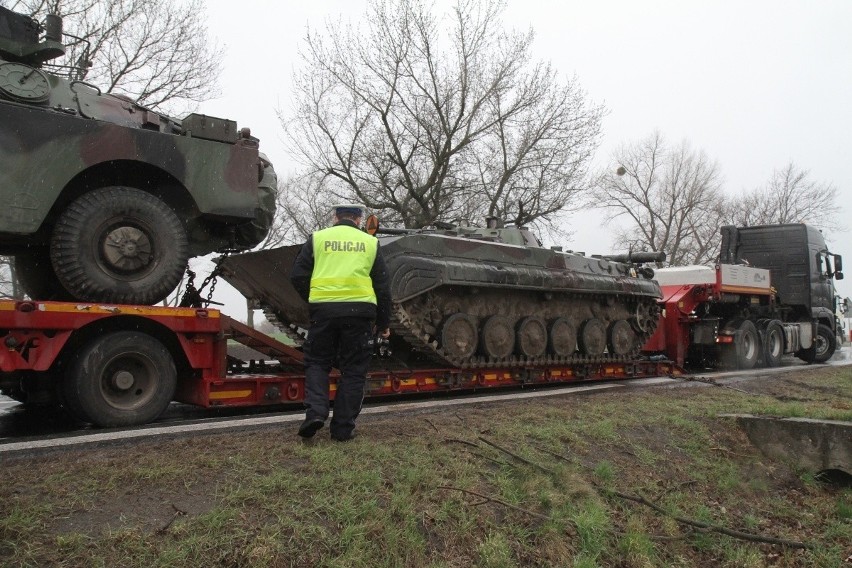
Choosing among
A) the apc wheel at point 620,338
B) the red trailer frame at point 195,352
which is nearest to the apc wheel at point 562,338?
the apc wheel at point 620,338

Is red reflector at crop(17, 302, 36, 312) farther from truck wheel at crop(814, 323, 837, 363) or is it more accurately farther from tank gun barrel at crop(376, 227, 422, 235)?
truck wheel at crop(814, 323, 837, 363)

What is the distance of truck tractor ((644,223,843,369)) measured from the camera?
13805 millimetres

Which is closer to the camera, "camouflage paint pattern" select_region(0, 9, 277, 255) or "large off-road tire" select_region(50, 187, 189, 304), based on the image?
"camouflage paint pattern" select_region(0, 9, 277, 255)

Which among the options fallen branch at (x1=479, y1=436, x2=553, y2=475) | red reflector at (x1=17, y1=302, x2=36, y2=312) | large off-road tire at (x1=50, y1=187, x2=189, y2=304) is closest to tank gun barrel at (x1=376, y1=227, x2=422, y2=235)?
large off-road tire at (x1=50, y1=187, x2=189, y2=304)

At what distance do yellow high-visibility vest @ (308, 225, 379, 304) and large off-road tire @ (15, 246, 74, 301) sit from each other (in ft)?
10.5

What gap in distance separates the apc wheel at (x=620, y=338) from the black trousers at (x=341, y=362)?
6.91m

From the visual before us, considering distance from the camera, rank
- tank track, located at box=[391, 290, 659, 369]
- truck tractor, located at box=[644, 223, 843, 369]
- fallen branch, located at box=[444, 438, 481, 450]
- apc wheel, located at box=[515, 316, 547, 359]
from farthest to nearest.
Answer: truck tractor, located at box=[644, 223, 843, 369] → apc wheel, located at box=[515, 316, 547, 359] → tank track, located at box=[391, 290, 659, 369] → fallen branch, located at box=[444, 438, 481, 450]

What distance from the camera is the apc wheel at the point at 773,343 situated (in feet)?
49.6

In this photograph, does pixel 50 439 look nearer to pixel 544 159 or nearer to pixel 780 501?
pixel 780 501

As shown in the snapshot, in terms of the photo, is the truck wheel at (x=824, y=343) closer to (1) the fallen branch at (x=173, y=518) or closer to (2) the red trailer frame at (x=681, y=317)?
(2) the red trailer frame at (x=681, y=317)

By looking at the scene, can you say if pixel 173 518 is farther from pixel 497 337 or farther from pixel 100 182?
pixel 497 337

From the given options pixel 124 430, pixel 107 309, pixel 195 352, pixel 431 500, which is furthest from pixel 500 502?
pixel 107 309

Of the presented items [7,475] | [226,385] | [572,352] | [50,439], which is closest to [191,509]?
[7,475]

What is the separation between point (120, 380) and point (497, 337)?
5.03 meters
